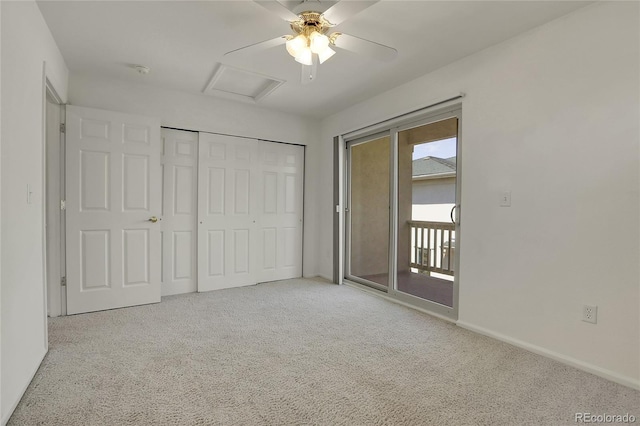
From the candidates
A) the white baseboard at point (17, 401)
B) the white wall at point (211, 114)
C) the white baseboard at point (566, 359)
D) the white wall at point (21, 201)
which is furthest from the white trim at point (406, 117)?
the white baseboard at point (17, 401)

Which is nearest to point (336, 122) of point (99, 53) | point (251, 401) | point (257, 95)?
point (257, 95)

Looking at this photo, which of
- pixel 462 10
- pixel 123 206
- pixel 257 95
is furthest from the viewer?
pixel 257 95

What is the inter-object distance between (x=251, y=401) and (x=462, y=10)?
8.86 feet

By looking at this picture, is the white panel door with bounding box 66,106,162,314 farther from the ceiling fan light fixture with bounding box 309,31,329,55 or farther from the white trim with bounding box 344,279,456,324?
the white trim with bounding box 344,279,456,324

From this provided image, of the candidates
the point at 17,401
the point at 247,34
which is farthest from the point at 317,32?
the point at 17,401

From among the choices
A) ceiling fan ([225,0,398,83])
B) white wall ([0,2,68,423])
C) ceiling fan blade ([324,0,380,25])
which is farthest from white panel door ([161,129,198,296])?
ceiling fan blade ([324,0,380,25])

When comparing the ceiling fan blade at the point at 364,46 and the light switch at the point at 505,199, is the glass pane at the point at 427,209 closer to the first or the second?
the light switch at the point at 505,199

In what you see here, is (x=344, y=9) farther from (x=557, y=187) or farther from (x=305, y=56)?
(x=557, y=187)

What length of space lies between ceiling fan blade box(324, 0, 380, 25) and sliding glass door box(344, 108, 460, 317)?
5.26 feet

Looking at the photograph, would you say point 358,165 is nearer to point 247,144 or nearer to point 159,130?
point 247,144

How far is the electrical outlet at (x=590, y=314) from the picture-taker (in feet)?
6.80

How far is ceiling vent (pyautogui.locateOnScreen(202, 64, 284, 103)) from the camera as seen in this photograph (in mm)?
3216

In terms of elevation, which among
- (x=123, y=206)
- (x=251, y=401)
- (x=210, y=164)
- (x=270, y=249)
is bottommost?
(x=251, y=401)

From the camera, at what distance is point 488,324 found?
2664 millimetres
